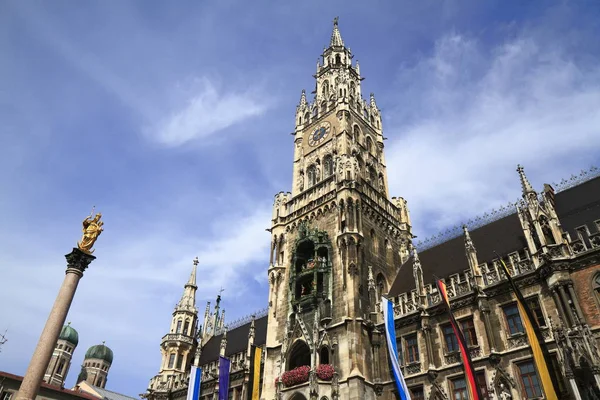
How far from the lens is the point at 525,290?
87.8 feet

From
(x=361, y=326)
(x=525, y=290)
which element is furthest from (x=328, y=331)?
(x=525, y=290)

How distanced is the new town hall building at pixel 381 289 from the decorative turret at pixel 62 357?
180 ft

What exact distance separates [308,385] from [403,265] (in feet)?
45.9

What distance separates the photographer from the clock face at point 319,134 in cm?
4625

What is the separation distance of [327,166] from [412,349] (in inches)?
766

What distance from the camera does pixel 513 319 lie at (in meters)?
26.7

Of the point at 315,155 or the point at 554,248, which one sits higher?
the point at 315,155

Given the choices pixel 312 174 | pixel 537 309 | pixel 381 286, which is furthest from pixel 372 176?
pixel 537 309

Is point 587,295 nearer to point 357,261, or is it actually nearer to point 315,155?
point 357,261

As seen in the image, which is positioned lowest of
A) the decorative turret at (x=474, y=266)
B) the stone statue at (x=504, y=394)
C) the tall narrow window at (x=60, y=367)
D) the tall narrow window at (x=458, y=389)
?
the stone statue at (x=504, y=394)

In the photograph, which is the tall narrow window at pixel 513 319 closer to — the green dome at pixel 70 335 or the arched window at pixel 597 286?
the arched window at pixel 597 286

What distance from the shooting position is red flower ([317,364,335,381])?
3011 cm

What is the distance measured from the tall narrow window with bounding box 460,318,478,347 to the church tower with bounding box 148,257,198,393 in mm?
30207

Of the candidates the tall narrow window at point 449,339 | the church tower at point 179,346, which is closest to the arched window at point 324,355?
the tall narrow window at point 449,339
